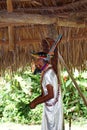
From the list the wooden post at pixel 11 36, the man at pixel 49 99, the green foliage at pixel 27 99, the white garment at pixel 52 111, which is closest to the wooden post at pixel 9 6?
the wooden post at pixel 11 36

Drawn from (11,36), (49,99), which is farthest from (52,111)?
(11,36)

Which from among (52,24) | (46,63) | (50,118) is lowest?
(50,118)

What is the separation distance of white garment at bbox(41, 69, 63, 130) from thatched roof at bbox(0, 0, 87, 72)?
0.80 m

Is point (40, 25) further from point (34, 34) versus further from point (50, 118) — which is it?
point (50, 118)

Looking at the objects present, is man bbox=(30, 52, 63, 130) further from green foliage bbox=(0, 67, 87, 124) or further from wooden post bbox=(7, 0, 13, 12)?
green foliage bbox=(0, 67, 87, 124)

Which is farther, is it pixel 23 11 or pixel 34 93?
pixel 34 93

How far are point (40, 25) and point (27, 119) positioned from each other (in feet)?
12.7

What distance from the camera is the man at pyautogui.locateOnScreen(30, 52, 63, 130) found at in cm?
246

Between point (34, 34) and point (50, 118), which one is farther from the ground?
point (34, 34)

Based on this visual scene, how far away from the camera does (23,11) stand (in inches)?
127

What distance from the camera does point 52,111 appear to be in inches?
99.7

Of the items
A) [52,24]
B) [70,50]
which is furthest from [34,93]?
[52,24]

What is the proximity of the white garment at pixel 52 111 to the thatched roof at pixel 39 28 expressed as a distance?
2.62 feet

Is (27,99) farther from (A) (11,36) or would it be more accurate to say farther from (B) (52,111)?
(B) (52,111)
